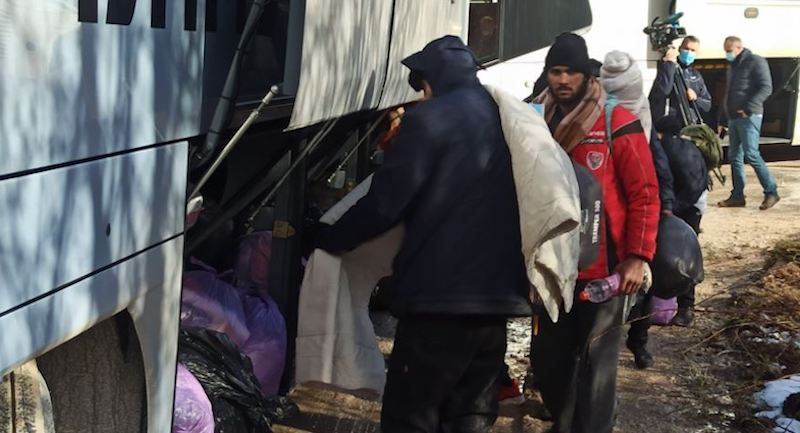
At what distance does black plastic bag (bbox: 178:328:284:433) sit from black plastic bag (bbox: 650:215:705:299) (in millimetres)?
1870

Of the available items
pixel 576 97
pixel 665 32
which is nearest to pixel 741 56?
pixel 665 32

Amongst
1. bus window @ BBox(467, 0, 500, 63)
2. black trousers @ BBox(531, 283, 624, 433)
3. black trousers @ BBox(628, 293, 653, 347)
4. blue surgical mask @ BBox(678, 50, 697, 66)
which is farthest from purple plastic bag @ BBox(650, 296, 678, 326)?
blue surgical mask @ BBox(678, 50, 697, 66)

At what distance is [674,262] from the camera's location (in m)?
4.54

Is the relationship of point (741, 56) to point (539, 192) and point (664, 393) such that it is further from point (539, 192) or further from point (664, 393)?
point (539, 192)

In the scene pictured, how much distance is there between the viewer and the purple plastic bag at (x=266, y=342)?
412 cm

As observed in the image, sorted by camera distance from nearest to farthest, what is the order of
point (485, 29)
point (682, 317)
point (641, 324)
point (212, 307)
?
point (212, 307) → point (641, 324) → point (682, 317) → point (485, 29)

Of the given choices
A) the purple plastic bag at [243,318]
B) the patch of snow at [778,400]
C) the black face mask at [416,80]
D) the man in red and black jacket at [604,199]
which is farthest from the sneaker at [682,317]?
the black face mask at [416,80]

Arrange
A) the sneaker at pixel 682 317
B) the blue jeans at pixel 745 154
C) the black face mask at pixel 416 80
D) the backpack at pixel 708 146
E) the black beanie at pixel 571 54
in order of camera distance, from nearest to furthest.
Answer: the black face mask at pixel 416 80, the black beanie at pixel 571 54, the backpack at pixel 708 146, the sneaker at pixel 682 317, the blue jeans at pixel 745 154

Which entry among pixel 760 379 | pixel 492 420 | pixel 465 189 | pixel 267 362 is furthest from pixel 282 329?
pixel 760 379

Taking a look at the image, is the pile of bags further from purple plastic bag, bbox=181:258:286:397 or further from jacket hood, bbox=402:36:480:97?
jacket hood, bbox=402:36:480:97

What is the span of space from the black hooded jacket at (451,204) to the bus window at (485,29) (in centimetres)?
396

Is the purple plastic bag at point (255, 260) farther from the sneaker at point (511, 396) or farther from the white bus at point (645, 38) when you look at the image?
the white bus at point (645, 38)

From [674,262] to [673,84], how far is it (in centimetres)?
671

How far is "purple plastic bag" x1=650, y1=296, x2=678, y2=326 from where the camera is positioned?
227 inches
